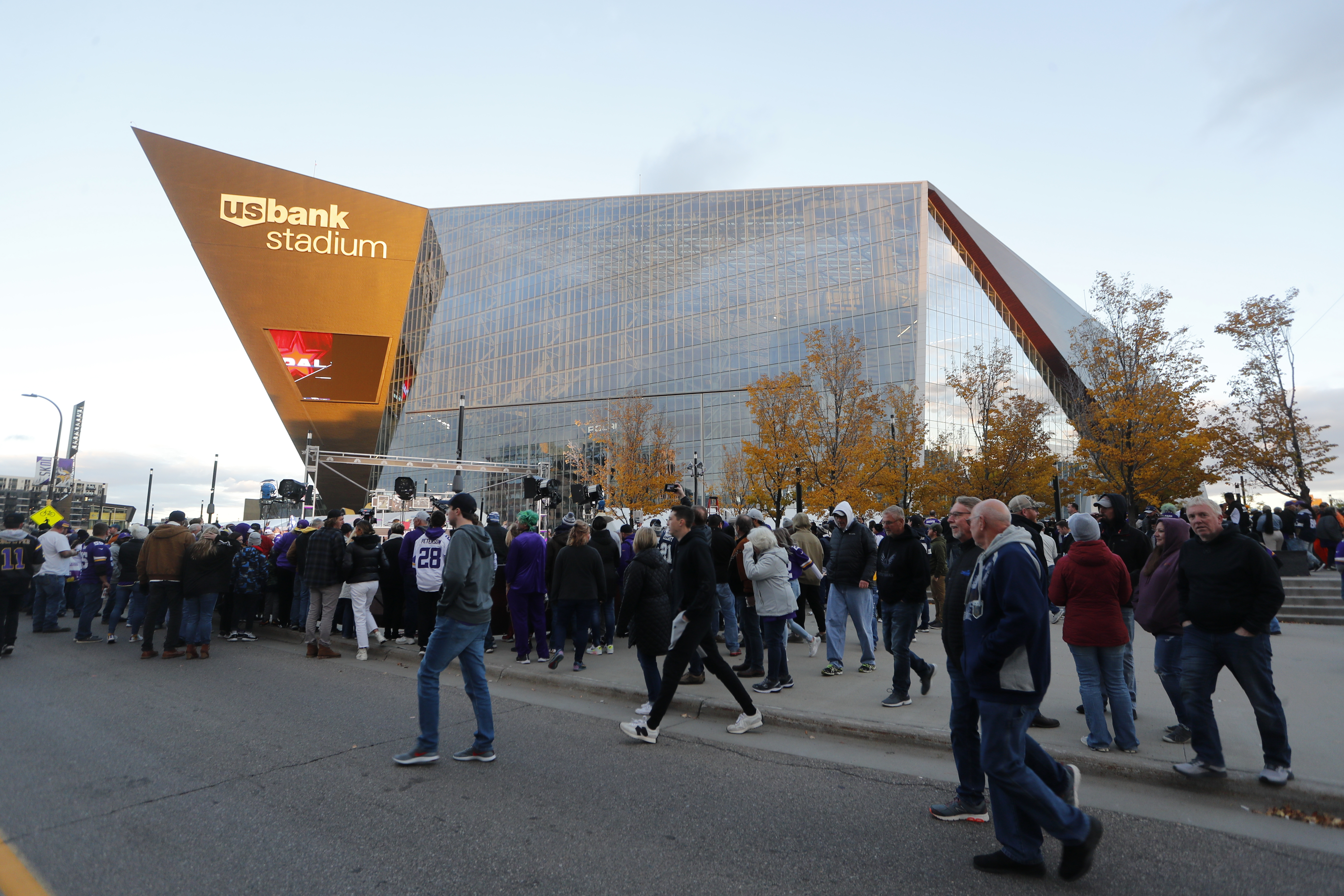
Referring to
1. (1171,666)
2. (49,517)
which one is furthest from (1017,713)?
(49,517)

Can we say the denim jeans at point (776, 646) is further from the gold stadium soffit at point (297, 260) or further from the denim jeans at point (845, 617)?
the gold stadium soffit at point (297, 260)

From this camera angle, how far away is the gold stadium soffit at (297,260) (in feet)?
125

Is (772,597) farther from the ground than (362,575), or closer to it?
farther from the ground

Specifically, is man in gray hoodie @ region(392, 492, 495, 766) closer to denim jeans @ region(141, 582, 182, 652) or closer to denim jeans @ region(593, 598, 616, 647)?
denim jeans @ region(593, 598, 616, 647)

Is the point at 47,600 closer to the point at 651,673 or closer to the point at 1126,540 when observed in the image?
the point at 651,673

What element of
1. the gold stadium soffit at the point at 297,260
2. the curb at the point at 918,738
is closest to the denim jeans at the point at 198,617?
the curb at the point at 918,738

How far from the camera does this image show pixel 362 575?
9.88 meters

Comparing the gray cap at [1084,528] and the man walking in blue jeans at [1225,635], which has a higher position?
the gray cap at [1084,528]

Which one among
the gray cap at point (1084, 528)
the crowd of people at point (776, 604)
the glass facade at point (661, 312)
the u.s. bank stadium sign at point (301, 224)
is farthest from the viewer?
the glass facade at point (661, 312)

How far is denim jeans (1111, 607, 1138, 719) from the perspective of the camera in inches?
209

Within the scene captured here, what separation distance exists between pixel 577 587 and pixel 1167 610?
19.2ft

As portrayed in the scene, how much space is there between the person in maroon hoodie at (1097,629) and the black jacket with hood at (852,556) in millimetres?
2662

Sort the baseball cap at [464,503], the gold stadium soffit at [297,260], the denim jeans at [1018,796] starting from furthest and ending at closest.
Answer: the gold stadium soffit at [297,260] → the baseball cap at [464,503] → the denim jeans at [1018,796]

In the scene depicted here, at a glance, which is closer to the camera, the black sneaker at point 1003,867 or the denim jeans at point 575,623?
the black sneaker at point 1003,867
